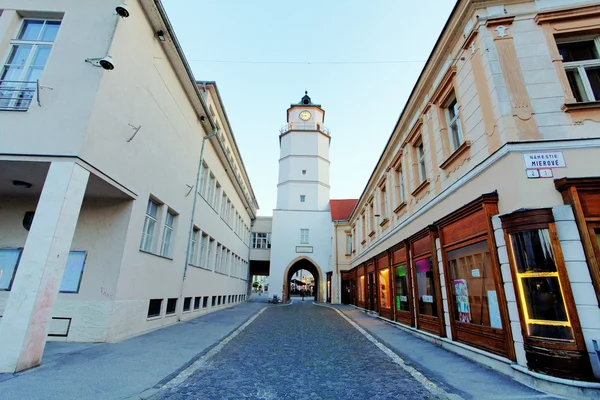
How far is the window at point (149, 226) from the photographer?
9312mm

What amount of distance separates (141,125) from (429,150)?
8.51m

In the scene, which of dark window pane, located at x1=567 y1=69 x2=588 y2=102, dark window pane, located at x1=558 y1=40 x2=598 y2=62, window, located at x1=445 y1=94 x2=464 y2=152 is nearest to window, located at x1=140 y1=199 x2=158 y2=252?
window, located at x1=445 y1=94 x2=464 y2=152

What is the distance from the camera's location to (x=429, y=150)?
908 cm

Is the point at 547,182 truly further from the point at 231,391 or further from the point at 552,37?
the point at 231,391

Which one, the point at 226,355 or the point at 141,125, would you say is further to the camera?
the point at 141,125

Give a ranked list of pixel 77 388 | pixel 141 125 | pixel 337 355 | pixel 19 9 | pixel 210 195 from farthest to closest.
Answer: pixel 210 195 < pixel 141 125 < pixel 19 9 < pixel 337 355 < pixel 77 388

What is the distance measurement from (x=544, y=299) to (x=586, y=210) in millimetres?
1573

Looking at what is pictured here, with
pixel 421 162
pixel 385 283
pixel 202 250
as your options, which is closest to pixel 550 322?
pixel 421 162

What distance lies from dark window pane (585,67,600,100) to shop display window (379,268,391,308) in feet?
30.0

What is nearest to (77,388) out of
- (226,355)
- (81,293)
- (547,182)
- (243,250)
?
(226,355)

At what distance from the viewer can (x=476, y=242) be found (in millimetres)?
6191

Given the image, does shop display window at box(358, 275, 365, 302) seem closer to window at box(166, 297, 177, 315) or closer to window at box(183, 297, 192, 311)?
window at box(183, 297, 192, 311)

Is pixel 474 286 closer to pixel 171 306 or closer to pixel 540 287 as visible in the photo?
pixel 540 287

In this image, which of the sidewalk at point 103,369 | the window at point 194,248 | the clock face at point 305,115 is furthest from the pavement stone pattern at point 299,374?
the clock face at point 305,115
